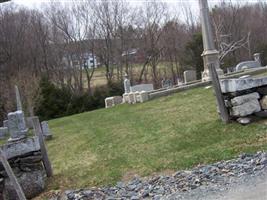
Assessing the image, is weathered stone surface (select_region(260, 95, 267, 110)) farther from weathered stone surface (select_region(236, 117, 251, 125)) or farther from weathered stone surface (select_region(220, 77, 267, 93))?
weathered stone surface (select_region(236, 117, 251, 125))

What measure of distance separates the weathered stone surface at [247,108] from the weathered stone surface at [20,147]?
4055 mm

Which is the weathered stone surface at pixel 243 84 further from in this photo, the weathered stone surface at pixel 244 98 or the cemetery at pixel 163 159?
the weathered stone surface at pixel 244 98

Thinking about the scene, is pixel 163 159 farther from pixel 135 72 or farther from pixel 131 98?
pixel 135 72

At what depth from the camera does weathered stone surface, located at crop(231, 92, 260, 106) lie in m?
8.37

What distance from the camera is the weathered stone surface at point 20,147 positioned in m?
6.96

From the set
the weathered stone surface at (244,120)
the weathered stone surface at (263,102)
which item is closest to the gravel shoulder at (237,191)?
the weathered stone surface at (244,120)

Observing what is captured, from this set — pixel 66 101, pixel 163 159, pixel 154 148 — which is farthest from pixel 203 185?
pixel 66 101

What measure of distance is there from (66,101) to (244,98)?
27.7m

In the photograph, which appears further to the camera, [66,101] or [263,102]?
[66,101]

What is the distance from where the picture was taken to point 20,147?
279 inches

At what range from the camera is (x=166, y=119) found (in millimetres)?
11250

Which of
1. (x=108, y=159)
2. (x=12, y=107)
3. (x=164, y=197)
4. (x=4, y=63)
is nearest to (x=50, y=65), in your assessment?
(x=4, y=63)

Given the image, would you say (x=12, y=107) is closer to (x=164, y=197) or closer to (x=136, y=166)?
(x=136, y=166)

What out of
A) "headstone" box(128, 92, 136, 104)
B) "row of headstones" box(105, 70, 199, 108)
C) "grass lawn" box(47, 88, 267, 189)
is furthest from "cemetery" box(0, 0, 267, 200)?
"headstone" box(128, 92, 136, 104)
